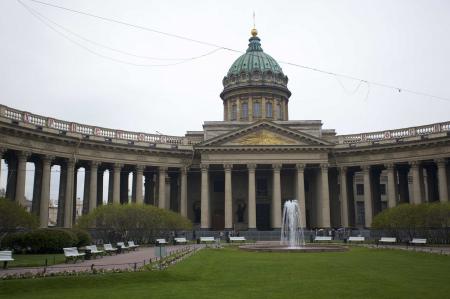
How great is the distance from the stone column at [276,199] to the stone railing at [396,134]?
1057 centimetres

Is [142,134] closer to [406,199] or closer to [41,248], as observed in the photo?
[41,248]

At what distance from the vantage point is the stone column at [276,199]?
65250 mm

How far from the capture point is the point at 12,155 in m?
53.7

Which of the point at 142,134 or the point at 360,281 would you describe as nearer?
the point at 360,281

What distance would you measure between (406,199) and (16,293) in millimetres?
62641

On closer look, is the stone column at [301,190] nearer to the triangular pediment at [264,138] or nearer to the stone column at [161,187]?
the triangular pediment at [264,138]

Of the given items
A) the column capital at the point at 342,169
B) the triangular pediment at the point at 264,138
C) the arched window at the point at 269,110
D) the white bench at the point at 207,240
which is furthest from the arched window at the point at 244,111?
the white bench at the point at 207,240

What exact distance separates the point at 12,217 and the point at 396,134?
48.8m

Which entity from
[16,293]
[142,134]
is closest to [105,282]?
[16,293]

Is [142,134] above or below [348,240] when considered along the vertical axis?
above

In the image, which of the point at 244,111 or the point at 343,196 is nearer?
the point at 343,196

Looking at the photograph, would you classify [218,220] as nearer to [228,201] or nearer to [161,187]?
[228,201]

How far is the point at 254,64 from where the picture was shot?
8625cm

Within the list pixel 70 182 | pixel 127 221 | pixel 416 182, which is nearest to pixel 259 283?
pixel 127 221
